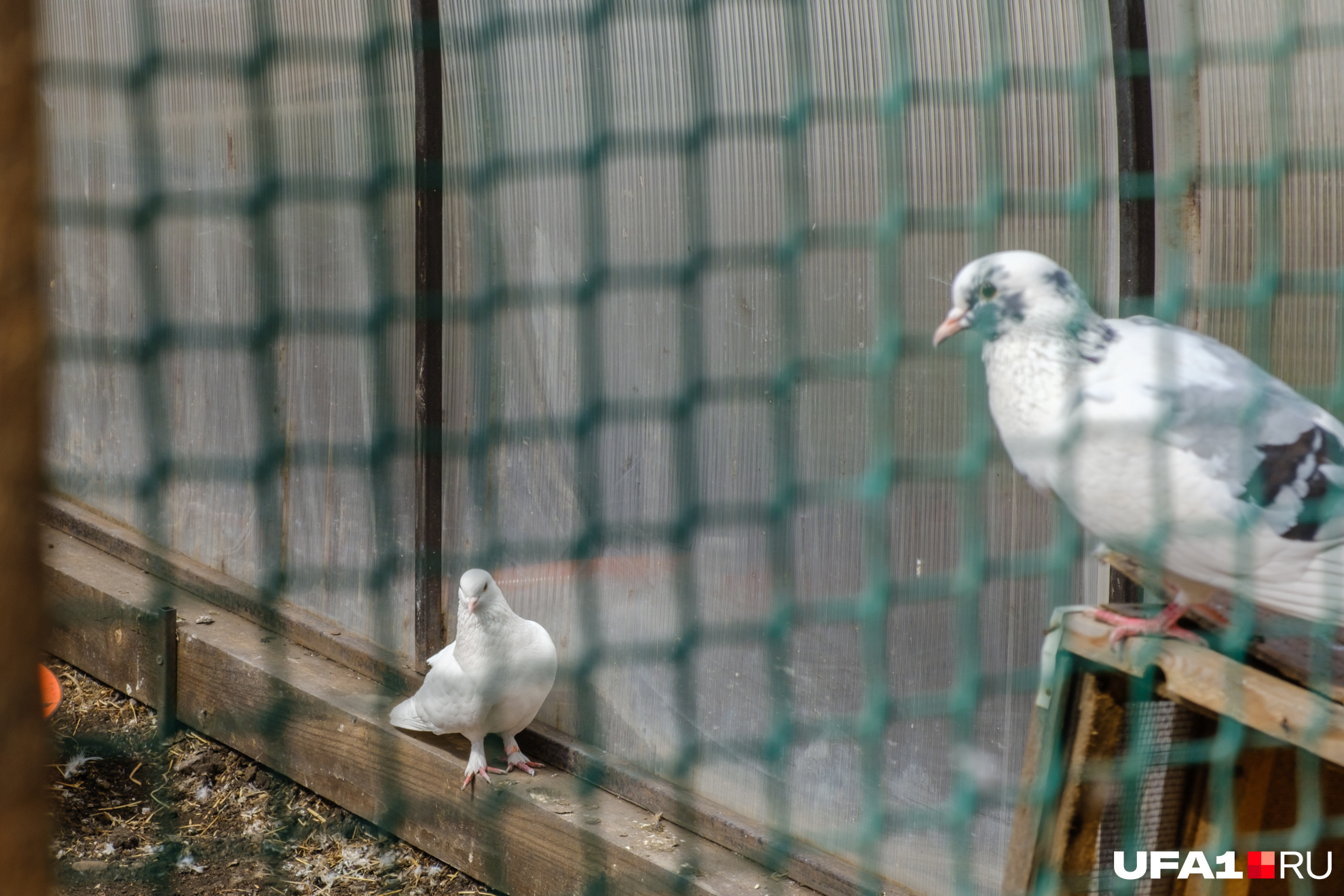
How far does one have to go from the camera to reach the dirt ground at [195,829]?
2432mm

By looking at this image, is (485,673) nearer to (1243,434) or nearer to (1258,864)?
(1258,864)

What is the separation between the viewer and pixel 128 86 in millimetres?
3227

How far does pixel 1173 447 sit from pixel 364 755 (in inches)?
71.4

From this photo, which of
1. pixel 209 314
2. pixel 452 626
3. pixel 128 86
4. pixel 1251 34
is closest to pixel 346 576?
pixel 452 626

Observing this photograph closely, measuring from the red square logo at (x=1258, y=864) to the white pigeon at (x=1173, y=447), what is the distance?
1.10 feet

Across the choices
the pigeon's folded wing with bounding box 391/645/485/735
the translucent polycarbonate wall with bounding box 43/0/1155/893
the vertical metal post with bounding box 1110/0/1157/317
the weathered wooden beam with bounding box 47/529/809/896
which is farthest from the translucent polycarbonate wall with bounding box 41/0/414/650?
the vertical metal post with bounding box 1110/0/1157/317

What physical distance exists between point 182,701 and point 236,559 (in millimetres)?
368

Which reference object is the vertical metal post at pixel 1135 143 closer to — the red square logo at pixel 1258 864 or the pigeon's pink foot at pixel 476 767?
the red square logo at pixel 1258 864

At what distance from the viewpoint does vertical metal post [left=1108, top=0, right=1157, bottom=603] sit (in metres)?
1.57

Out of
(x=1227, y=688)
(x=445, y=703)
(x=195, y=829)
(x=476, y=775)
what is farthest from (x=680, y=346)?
(x=195, y=829)

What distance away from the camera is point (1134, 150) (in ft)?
5.16

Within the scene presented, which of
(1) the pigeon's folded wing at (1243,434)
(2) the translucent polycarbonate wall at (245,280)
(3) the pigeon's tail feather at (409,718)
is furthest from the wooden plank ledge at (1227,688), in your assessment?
(2) the translucent polycarbonate wall at (245,280)

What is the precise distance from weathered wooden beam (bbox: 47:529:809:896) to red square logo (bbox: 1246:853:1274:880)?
0.78 m

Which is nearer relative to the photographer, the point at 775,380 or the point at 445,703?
the point at 775,380
